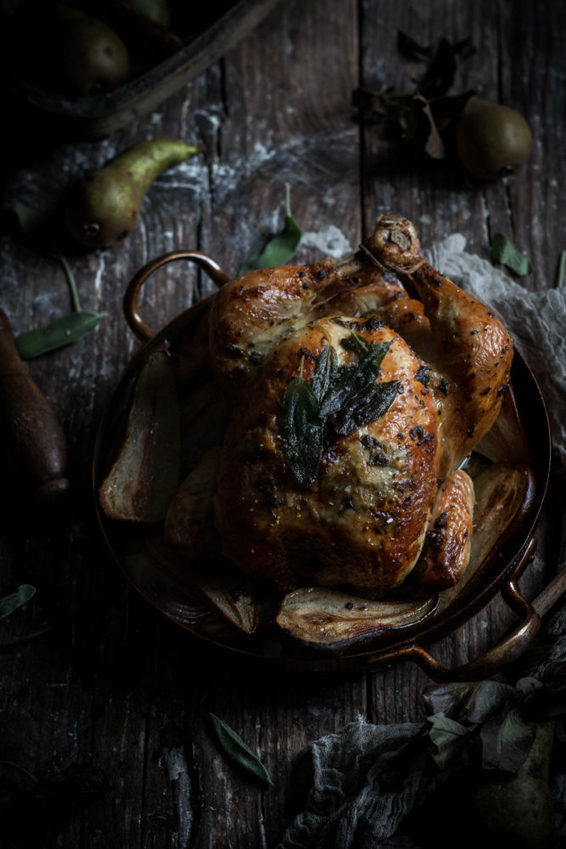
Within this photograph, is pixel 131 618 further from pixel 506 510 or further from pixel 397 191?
pixel 397 191

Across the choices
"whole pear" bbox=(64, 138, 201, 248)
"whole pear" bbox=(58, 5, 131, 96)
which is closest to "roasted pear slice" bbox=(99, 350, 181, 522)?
"whole pear" bbox=(64, 138, 201, 248)

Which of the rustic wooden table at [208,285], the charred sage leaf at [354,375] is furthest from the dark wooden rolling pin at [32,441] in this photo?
the charred sage leaf at [354,375]

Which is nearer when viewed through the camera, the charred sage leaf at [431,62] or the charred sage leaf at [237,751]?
the charred sage leaf at [237,751]

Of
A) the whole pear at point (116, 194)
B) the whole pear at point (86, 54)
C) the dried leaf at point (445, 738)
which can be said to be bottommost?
the dried leaf at point (445, 738)

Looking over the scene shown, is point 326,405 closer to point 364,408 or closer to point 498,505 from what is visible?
point 364,408

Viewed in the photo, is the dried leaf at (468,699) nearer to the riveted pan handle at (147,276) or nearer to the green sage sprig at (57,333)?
the riveted pan handle at (147,276)
